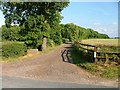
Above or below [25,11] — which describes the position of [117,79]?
below

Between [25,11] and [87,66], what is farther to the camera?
[25,11]

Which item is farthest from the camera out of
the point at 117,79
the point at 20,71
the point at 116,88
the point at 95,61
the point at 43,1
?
the point at 43,1

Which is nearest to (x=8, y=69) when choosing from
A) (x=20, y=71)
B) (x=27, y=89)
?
(x=20, y=71)

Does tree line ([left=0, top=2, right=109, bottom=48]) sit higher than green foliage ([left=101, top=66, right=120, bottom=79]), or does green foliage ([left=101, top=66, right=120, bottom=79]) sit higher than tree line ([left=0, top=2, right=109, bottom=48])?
tree line ([left=0, top=2, right=109, bottom=48])

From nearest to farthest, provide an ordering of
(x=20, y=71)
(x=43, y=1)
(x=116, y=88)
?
1. (x=116, y=88)
2. (x=20, y=71)
3. (x=43, y=1)

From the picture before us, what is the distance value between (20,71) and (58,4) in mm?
16019

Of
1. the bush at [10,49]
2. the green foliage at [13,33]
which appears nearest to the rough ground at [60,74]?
the bush at [10,49]

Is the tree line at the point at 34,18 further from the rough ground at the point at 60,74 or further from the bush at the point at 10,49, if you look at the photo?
the rough ground at the point at 60,74

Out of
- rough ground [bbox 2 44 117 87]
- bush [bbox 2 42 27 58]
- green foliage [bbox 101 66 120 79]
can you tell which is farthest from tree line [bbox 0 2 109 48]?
green foliage [bbox 101 66 120 79]

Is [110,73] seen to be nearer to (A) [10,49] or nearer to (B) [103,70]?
(B) [103,70]

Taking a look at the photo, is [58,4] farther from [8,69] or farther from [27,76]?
[27,76]

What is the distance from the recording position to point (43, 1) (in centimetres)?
3053

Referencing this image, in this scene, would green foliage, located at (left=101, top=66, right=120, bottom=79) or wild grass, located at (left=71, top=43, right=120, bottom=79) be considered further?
wild grass, located at (left=71, top=43, right=120, bottom=79)

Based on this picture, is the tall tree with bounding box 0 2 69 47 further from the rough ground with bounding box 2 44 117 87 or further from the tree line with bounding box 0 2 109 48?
the rough ground with bounding box 2 44 117 87
